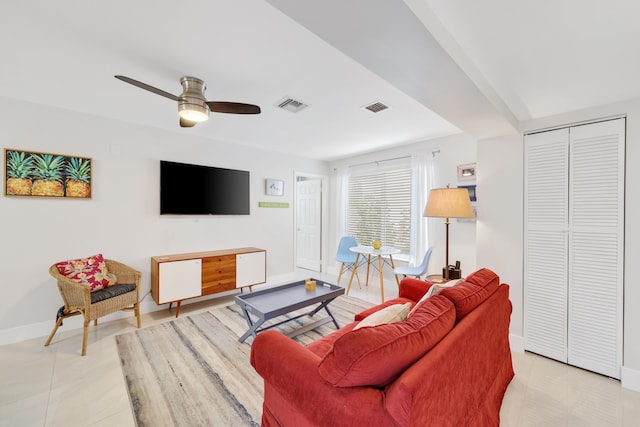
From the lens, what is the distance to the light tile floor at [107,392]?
1.66m

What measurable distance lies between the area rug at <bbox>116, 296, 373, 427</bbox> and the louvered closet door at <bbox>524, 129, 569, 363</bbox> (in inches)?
72.5

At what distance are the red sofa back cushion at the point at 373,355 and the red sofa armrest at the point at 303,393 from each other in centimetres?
6

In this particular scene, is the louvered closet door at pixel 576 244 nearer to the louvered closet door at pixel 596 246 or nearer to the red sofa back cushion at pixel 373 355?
the louvered closet door at pixel 596 246

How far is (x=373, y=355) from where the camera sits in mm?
945

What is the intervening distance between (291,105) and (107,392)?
2.78 metres

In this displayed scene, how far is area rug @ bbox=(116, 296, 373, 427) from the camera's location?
1671mm

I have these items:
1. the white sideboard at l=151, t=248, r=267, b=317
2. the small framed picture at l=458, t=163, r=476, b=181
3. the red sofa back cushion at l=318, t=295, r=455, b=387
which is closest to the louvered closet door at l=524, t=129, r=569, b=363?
the small framed picture at l=458, t=163, r=476, b=181

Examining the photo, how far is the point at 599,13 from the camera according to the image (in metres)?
1.24

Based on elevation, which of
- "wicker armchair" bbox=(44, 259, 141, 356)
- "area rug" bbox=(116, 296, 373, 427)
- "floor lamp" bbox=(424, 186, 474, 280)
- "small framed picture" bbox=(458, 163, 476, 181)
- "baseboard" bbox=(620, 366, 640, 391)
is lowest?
"area rug" bbox=(116, 296, 373, 427)

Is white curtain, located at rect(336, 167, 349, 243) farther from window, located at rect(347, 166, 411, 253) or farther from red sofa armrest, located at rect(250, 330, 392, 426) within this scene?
red sofa armrest, located at rect(250, 330, 392, 426)

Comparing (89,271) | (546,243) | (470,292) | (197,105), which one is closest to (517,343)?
(546,243)

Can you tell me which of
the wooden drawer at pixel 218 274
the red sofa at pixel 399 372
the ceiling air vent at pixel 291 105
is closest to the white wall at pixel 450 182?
the red sofa at pixel 399 372

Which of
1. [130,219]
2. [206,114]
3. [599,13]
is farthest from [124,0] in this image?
[130,219]

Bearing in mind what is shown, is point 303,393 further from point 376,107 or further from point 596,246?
point 596,246
